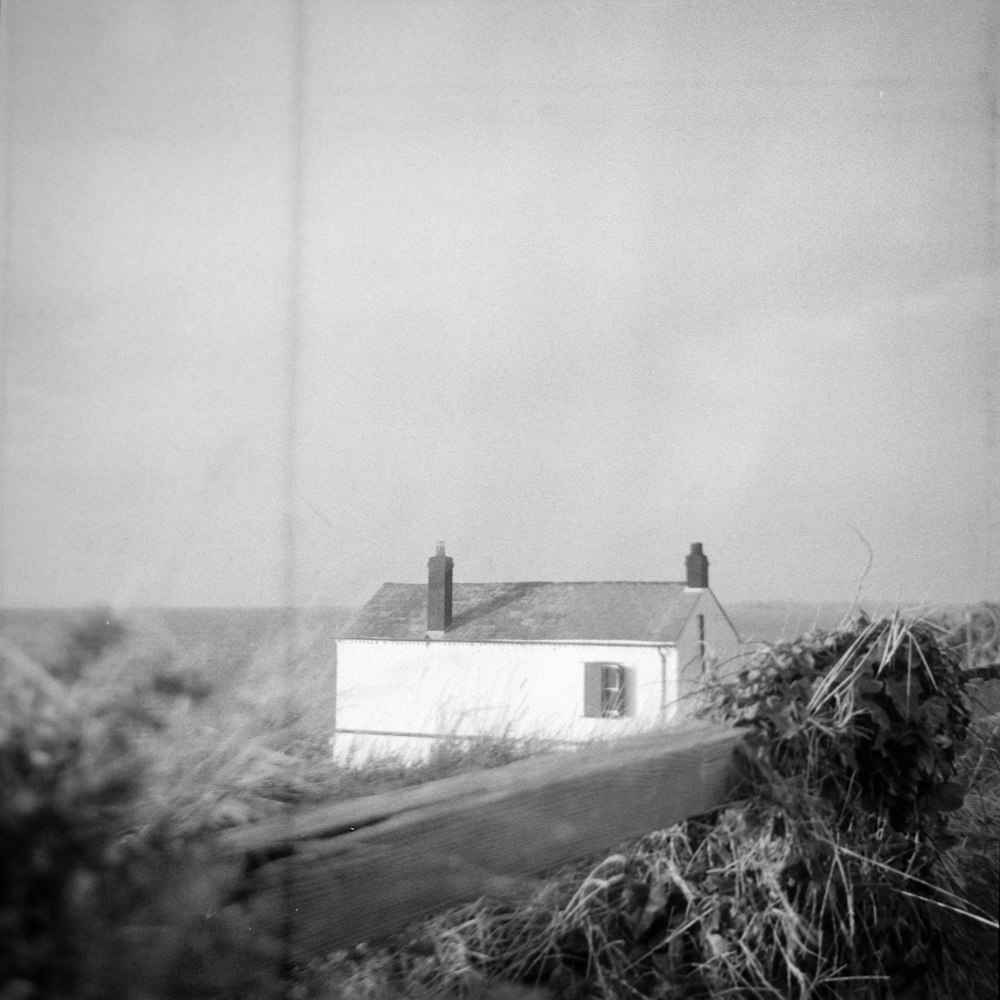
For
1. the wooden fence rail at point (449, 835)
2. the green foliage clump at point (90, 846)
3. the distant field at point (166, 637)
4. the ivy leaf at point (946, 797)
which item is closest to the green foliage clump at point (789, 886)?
the ivy leaf at point (946, 797)

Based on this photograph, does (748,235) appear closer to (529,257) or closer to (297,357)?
(529,257)

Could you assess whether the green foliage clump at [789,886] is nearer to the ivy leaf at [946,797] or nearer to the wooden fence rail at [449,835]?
the ivy leaf at [946,797]

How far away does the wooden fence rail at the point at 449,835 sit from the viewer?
0.67m

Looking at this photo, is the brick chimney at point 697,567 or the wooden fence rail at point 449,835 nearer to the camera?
the wooden fence rail at point 449,835

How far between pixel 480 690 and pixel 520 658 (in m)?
0.49

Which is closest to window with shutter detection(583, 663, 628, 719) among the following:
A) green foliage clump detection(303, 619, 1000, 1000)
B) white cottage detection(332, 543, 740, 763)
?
white cottage detection(332, 543, 740, 763)

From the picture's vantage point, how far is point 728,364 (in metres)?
2.34

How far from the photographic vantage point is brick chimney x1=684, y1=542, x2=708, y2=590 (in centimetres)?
222

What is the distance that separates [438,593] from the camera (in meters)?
2.21

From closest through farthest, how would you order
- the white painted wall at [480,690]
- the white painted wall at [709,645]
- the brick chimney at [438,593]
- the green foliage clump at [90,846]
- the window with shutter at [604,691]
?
the green foliage clump at [90,846] → the white painted wall at [480,690] → the white painted wall at [709,645] → the window with shutter at [604,691] → the brick chimney at [438,593]

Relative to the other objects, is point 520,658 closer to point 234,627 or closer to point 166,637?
point 234,627

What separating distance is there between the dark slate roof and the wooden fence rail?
98 centimetres

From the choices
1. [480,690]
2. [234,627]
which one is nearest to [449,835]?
[234,627]

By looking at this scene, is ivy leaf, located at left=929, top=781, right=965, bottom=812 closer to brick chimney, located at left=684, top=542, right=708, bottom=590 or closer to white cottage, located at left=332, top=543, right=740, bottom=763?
white cottage, located at left=332, top=543, right=740, bottom=763
